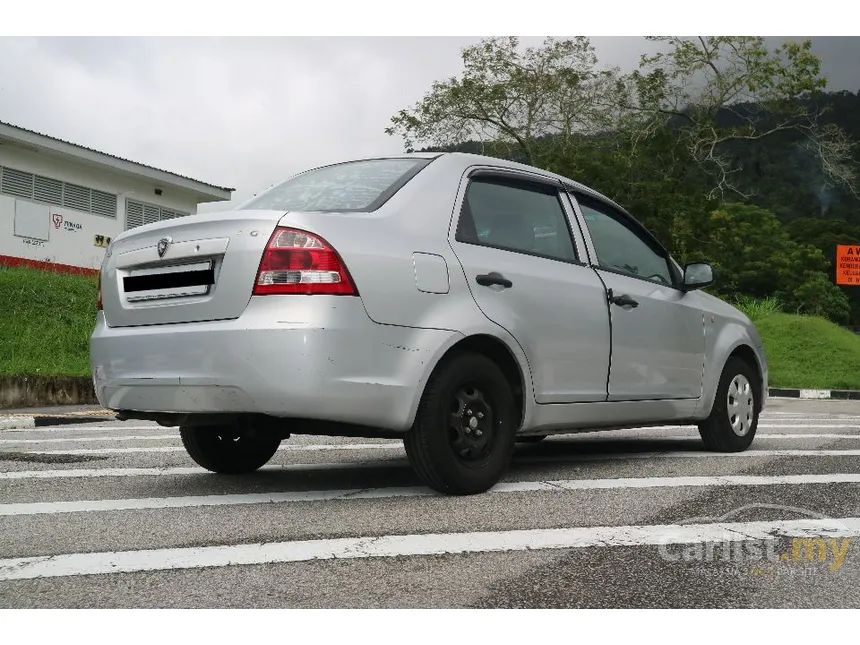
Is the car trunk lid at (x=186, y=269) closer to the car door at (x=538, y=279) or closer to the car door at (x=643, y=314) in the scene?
the car door at (x=538, y=279)

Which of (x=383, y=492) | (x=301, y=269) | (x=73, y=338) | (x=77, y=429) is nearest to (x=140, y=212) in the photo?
(x=73, y=338)

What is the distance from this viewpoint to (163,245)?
15.9 ft

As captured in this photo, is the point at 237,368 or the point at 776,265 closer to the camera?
the point at 237,368

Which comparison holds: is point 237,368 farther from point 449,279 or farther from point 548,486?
point 548,486

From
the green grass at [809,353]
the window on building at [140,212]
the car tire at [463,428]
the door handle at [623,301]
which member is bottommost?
the green grass at [809,353]

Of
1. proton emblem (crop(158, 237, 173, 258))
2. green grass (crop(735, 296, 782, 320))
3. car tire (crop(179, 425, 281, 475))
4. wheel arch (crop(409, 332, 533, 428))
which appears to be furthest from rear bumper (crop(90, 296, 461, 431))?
green grass (crop(735, 296, 782, 320))

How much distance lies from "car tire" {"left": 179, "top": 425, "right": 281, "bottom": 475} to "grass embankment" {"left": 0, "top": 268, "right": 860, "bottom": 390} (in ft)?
29.7

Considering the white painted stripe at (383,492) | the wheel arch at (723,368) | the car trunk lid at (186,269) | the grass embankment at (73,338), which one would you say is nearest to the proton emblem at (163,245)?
the car trunk lid at (186,269)

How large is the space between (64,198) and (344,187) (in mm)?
26132

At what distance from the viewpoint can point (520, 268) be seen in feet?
17.6

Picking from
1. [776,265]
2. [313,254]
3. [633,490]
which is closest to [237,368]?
[313,254]

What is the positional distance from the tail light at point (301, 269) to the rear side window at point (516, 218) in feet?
2.92

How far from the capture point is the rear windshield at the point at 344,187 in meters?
5.04

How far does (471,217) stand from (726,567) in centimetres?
239
